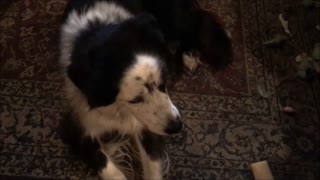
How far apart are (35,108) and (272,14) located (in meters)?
1.23

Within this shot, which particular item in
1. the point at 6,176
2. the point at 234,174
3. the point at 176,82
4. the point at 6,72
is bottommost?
the point at 234,174

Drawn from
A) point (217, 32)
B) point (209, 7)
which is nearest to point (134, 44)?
point (217, 32)

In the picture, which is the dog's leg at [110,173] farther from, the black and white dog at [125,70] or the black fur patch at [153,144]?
the black fur patch at [153,144]

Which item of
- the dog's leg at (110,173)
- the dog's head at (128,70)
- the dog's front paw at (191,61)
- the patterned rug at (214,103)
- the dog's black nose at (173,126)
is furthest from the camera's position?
the dog's front paw at (191,61)

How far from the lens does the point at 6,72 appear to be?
73.9 inches

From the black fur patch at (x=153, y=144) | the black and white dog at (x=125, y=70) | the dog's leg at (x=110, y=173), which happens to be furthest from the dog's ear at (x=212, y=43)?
the dog's leg at (x=110, y=173)

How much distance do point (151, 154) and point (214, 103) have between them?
410 mm

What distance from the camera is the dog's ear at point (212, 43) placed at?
6.44 ft

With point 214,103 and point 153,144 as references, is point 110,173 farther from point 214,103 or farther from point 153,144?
point 214,103

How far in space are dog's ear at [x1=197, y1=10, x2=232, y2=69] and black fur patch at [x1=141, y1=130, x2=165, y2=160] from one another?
530 millimetres

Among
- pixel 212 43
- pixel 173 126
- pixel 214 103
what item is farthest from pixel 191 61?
pixel 173 126

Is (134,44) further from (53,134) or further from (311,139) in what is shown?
(311,139)

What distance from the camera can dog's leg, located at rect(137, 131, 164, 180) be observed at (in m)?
1.53

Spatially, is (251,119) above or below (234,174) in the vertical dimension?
above
